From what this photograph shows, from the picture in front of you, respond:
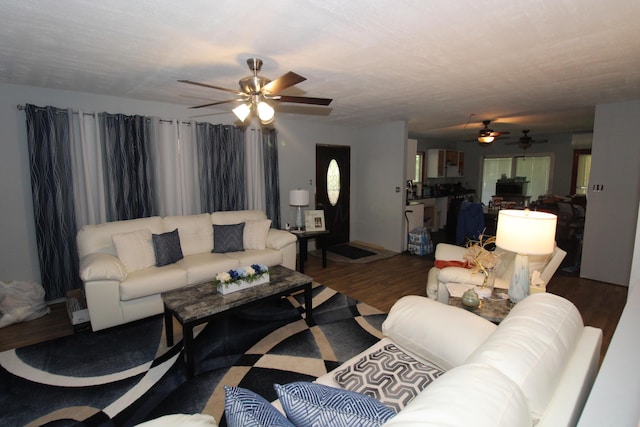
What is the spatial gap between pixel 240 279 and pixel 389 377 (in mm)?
1634

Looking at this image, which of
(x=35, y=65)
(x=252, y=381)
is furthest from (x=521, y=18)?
(x=35, y=65)

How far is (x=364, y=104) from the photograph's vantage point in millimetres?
3973

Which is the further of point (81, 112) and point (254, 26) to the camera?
point (81, 112)

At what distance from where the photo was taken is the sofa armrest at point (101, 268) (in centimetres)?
274

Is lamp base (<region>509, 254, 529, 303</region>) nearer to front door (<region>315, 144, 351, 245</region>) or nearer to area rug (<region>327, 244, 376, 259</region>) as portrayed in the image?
area rug (<region>327, 244, 376, 259</region>)

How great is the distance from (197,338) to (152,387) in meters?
0.62

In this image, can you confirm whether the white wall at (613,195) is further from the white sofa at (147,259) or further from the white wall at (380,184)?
the white sofa at (147,259)

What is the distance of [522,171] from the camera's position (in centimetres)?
847

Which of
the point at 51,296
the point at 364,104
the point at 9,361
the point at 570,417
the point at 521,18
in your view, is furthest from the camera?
the point at 364,104

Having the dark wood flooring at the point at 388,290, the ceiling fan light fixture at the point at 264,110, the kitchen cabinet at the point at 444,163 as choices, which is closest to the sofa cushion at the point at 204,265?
the dark wood flooring at the point at 388,290

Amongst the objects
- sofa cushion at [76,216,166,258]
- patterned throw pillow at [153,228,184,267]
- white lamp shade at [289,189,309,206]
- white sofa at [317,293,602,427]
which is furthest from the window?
sofa cushion at [76,216,166,258]

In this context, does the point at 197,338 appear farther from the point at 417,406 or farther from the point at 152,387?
the point at 417,406

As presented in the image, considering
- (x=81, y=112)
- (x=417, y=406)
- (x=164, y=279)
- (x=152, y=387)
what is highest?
(x=81, y=112)

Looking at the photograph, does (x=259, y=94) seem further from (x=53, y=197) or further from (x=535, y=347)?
(x=53, y=197)
